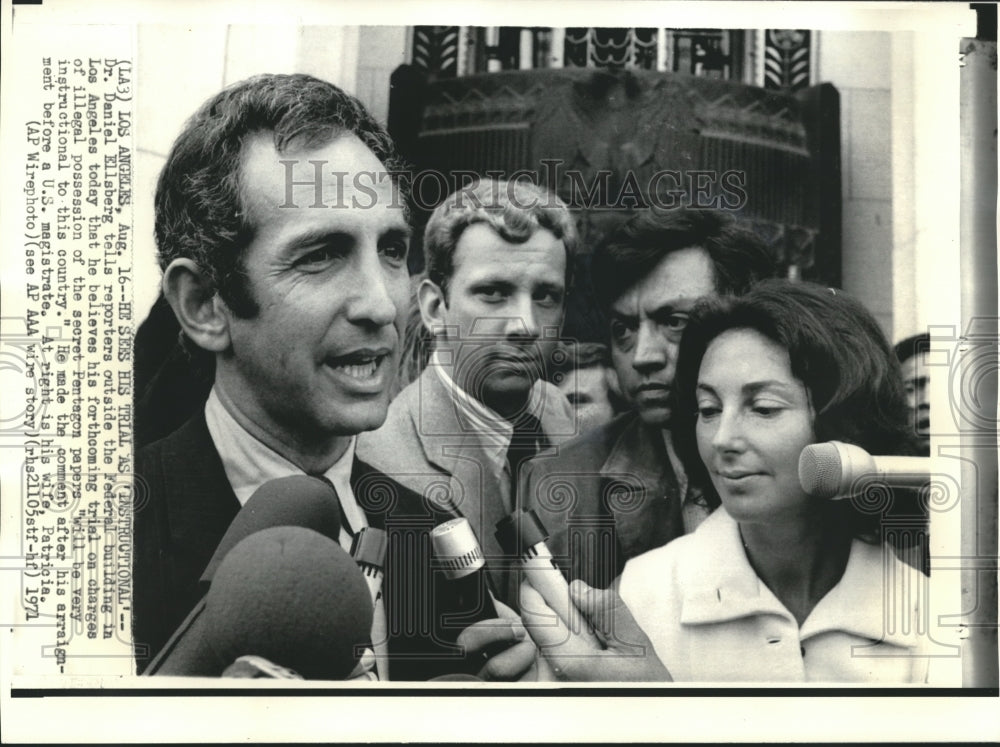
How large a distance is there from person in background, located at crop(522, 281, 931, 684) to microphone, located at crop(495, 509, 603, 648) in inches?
1.9

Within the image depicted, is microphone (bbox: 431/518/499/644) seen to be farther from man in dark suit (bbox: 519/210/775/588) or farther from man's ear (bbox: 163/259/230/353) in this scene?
man's ear (bbox: 163/259/230/353)

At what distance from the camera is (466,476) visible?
4.69m

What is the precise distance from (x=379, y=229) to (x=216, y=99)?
2.58ft

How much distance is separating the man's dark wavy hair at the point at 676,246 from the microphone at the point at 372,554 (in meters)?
1.33

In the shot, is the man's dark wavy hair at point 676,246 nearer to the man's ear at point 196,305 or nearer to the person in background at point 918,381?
the person in background at point 918,381

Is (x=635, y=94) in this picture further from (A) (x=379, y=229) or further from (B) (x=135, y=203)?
(B) (x=135, y=203)

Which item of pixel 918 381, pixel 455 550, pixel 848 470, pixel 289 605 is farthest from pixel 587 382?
pixel 289 605

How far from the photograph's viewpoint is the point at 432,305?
473cm

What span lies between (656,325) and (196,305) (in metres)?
1.73

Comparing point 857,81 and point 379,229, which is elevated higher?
point 857,81

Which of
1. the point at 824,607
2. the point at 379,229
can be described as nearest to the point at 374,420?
the point at 379,229

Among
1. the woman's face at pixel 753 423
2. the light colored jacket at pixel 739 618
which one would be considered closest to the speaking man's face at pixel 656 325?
the woman's face at pixel 753 423

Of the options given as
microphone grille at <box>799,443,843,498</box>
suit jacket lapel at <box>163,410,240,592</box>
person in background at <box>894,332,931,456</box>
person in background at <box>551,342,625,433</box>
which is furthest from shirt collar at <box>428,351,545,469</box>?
person in background at <box>894,332,931,456</box>

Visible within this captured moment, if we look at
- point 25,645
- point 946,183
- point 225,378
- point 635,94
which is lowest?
point 25,645
